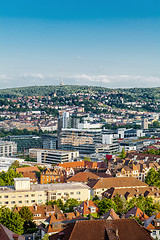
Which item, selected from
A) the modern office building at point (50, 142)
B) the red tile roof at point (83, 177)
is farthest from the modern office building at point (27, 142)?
the red tile roof at point (83, 177)

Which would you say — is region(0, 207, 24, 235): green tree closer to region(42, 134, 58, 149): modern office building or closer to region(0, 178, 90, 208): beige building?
region(0, 178, 90, 208): beige building

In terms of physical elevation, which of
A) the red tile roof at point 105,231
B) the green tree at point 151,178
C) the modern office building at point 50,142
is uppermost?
the red tile roof at point 105,231

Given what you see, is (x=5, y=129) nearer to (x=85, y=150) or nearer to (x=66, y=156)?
(x=85, y=150)

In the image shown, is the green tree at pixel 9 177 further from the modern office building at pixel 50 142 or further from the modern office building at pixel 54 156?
the modern office building at pixel 50 142

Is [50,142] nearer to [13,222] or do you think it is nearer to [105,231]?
[13,222]

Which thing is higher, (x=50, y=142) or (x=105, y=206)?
(x=105, y=206)

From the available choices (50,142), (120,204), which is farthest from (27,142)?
(120,204)

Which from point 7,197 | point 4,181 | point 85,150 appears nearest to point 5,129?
point 85,150

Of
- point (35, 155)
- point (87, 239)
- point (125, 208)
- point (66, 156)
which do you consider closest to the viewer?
point (87, 239)

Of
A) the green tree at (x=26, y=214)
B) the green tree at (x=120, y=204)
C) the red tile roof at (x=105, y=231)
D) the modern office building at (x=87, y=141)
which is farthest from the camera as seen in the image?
the modern office building at (x=87, y=141)
